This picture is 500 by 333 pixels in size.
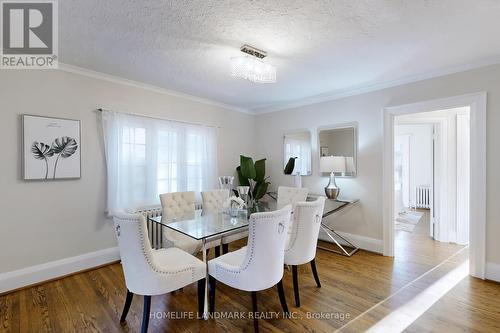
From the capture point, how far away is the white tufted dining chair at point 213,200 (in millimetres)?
3160

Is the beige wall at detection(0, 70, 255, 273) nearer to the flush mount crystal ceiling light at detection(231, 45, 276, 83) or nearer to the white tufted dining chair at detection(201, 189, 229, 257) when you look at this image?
the white tufted dining chair at detection(201, 189, 229, 257)

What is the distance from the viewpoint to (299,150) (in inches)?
169

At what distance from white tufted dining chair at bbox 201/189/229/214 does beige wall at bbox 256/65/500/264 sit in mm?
1599

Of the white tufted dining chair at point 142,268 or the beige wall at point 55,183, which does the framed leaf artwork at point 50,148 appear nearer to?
the beige wall at point 55,183

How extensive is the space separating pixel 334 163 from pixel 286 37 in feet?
6.84

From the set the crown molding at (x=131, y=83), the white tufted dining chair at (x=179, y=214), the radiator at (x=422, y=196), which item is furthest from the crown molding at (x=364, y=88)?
the radiator at (x=422, y=196)

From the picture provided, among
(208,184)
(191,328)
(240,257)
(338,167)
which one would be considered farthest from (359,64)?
(191,328)

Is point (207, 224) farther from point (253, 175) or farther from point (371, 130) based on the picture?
point (371, 130)

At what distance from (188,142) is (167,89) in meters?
0.85

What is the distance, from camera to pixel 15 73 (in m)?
2.44

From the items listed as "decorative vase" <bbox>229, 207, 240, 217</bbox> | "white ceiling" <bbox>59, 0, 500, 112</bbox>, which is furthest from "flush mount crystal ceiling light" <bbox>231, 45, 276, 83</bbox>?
"decorative vase" <bbox>229, 207, 240, 217</bbox>

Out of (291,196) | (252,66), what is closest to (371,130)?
(291,196)

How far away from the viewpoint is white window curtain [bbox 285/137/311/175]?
13.7 ft

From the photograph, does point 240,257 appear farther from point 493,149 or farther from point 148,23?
point 493,149
